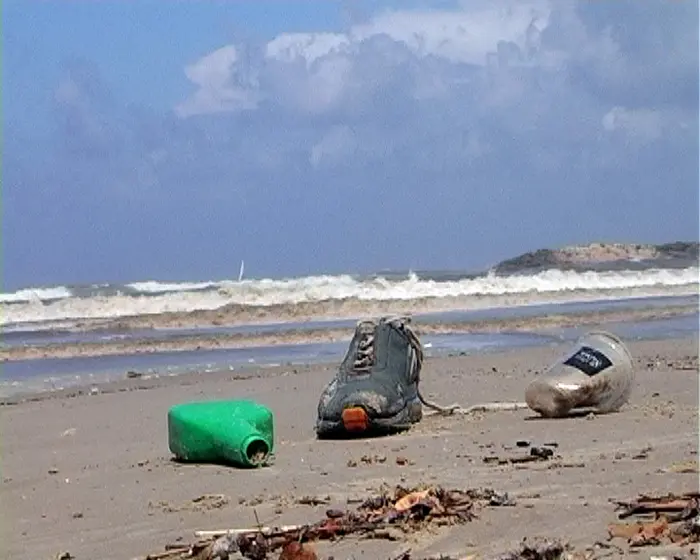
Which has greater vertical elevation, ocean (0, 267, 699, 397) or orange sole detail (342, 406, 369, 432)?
ocean (0, 267, 699, 397)

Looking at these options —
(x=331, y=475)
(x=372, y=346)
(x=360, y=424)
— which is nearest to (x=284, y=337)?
(x=372, y=346)

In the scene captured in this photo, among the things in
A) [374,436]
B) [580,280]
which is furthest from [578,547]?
[580,280]

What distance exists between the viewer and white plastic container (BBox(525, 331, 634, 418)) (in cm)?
782

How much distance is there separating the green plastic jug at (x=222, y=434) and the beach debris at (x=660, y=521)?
242 centimetres

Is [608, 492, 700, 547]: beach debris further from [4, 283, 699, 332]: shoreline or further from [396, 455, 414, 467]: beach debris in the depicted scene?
[4, 283, 699, 332]: shoreline

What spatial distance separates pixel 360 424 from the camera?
739 centimetres

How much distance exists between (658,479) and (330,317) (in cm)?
2083

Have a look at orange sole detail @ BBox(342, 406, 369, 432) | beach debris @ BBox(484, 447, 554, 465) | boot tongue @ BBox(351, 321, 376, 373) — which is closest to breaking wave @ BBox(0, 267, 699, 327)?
boot tongue @ BBox(351, 321, 376, 373)

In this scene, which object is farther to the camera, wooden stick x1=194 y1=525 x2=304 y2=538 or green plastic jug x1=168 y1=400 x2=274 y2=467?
green plastic jug x1=168 y1=400 x2=274 y2=467

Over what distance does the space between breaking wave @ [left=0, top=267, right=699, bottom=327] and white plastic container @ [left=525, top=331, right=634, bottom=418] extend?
18895mm

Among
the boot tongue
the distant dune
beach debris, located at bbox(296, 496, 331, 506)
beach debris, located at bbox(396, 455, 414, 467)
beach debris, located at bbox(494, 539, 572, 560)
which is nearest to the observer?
beach debris, located at bbox(494, 539, 572, 560)

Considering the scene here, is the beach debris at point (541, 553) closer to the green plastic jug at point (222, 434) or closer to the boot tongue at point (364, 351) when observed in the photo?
the green plastic jug at point (222, 434)

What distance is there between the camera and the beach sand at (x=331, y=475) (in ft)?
15.2

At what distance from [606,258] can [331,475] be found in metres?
45.6
